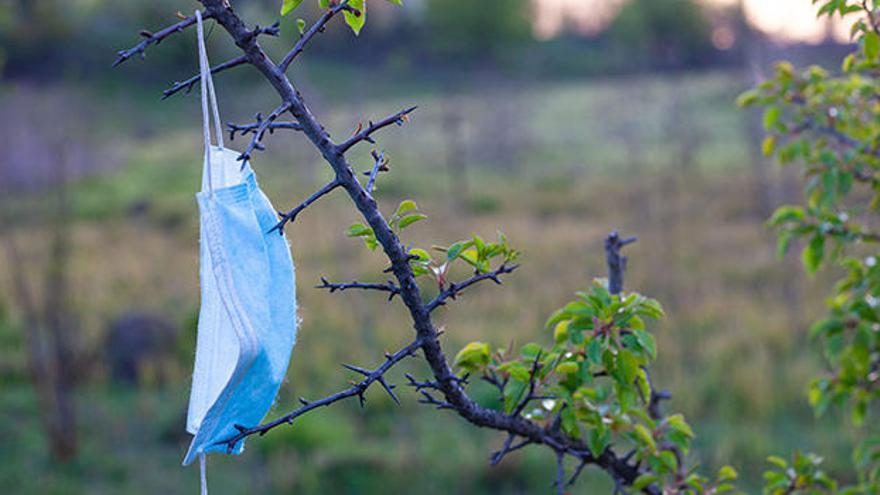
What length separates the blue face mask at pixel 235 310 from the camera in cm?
120

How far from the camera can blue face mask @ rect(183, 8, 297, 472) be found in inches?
47.2

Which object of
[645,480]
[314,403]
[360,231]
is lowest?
[314,403]

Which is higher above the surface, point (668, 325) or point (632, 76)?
point (632, 76)

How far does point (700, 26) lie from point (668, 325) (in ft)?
62.7

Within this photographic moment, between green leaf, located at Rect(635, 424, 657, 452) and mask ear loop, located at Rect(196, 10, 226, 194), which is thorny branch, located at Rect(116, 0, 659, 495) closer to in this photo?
mask ear loop, located at Rect(196, 10, 226, 194)

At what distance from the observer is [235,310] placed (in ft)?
3.87

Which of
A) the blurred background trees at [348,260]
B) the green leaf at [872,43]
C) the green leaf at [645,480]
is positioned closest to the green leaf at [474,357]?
the green leaf at [645,480]

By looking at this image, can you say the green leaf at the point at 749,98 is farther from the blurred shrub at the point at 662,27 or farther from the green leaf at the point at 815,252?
the blurred shrub at the point at 662,27

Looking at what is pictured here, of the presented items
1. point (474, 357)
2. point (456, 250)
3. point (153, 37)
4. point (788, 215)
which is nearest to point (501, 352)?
point (474, 357)

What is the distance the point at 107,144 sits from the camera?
20.1 m


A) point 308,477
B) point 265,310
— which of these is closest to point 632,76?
point 308,477

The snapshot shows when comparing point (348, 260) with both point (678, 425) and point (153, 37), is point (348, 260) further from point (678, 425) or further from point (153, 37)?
point (153, 37)

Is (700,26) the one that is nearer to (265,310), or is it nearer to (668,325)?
(668,325)

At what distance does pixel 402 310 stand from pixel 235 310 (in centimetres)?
769
